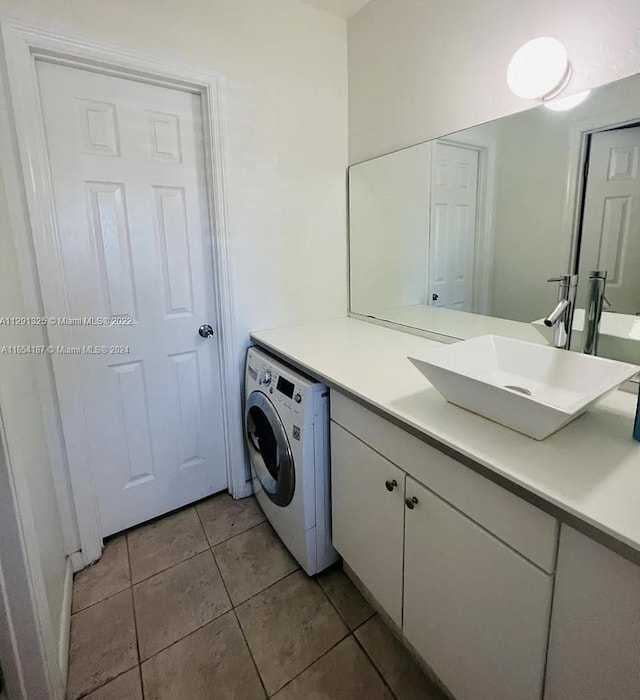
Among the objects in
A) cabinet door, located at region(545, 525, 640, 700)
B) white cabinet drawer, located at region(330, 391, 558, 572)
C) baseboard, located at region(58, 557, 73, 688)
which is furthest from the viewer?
baseboard, located at region(58, 557, 73, 688)

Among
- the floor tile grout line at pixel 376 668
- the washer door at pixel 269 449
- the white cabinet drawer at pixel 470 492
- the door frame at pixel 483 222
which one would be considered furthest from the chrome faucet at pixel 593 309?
the floor tile grout line at pixel 376 668

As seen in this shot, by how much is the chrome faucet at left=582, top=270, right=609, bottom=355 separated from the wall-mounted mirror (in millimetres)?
17

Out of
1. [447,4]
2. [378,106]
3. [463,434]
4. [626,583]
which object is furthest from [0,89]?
[626,583]

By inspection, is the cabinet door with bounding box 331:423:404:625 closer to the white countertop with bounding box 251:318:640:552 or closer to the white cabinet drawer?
the white cabinet drawer

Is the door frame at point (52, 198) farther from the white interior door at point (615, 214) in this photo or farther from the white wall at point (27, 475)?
the white interior door at point (615, 214)

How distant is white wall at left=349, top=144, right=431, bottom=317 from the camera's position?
1848 millimetres

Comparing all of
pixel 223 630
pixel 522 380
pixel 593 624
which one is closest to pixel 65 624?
pixel 223 630

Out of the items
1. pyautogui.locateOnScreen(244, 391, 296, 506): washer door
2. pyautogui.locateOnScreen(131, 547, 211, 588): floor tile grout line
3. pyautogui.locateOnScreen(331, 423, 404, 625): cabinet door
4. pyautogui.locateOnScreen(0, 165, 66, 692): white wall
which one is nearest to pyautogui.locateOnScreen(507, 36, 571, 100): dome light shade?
pyautogui.locateOnScreen(331, 423, 404, 625): cabinet door

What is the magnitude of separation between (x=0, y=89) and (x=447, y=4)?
5.54 ft

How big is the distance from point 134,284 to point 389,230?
4.27 ft

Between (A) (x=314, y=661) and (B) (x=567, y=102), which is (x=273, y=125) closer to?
(B) (x=567, y=102)

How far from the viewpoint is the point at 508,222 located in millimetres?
1479

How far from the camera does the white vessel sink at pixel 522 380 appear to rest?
0.84 metres

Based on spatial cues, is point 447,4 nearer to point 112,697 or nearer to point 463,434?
point 463,434
